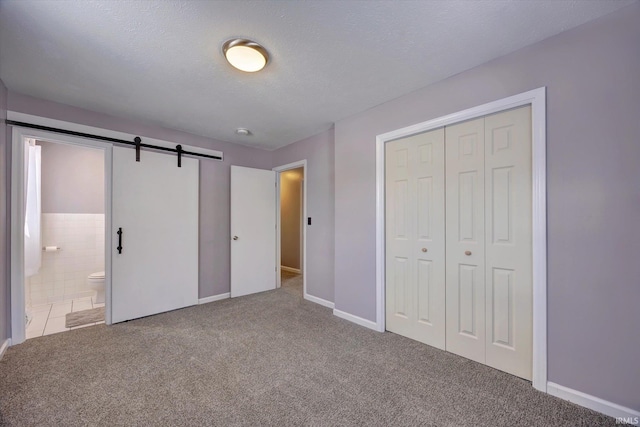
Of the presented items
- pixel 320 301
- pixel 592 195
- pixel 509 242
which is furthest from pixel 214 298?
pixel 592 195

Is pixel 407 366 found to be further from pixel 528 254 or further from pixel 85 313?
pixel 85 313

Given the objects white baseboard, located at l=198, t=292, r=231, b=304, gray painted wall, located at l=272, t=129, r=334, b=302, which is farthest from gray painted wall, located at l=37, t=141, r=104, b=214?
gray painted wall, located at l=272, t=129, r=334, b=302

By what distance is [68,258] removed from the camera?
3885 mm

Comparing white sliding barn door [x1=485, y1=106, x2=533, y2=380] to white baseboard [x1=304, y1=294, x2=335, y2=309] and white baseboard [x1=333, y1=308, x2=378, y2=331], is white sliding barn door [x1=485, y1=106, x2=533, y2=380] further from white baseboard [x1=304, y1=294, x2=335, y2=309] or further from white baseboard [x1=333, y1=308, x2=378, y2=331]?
white baseboard [x1=304, y1=294, x2=335, y2=309]

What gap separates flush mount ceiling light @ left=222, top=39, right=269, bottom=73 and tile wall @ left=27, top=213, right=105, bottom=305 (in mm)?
3772

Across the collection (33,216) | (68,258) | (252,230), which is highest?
(33,216)

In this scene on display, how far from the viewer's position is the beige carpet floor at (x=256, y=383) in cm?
155

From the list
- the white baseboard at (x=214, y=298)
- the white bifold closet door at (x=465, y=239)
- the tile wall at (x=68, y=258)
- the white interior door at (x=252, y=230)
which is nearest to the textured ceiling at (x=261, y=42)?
the white bifold closet door at (x=465, y=239)

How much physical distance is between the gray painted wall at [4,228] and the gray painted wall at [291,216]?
412 centimetres

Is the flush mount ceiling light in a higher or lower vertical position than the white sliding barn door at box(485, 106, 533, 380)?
higher

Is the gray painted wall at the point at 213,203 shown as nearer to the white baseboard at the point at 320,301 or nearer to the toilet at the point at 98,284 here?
the white baseboard at the point at 320,301

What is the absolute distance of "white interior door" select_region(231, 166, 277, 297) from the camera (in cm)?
400

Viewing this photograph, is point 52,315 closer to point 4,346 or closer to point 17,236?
point 4,346

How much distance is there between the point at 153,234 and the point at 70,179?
1918mm
